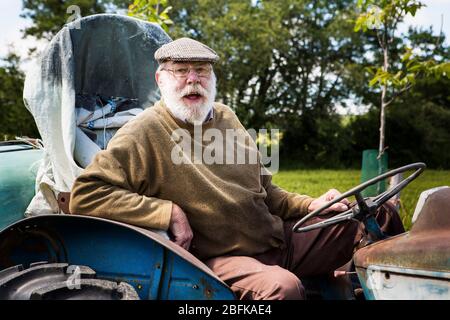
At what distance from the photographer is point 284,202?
313 centimetres

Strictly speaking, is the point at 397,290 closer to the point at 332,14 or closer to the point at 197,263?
the point at 197,263

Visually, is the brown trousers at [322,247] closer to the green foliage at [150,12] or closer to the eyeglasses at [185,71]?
the eyeglasses at [185,71]

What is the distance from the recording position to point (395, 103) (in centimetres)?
2117

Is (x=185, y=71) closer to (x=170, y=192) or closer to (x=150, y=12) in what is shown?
(x=170, y=192)

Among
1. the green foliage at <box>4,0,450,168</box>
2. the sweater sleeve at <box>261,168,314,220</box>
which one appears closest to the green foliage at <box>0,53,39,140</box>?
the green foliage at <box>4,0,450,168</box>

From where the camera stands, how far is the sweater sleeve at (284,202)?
3.08 metres

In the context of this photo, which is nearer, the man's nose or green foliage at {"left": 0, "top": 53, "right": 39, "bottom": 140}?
the man's nose

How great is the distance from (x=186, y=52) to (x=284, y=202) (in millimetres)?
965

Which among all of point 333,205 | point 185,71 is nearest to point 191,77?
point 185,71

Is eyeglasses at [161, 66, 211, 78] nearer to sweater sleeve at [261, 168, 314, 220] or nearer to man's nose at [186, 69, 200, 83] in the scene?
man's nose at [186, 69, 200, 83]

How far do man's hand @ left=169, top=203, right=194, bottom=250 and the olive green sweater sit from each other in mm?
41

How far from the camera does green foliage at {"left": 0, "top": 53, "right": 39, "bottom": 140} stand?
1564cm

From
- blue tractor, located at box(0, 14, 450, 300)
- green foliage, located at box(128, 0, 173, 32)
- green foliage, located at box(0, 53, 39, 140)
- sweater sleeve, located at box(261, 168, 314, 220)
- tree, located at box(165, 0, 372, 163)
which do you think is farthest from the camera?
tree, located at box(165, 0, 372, 163)
